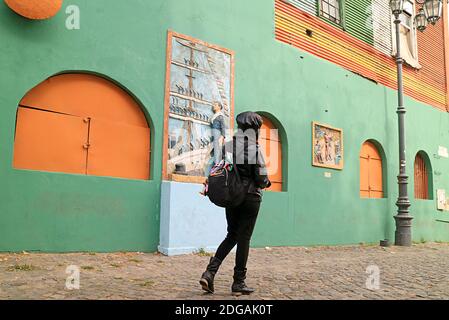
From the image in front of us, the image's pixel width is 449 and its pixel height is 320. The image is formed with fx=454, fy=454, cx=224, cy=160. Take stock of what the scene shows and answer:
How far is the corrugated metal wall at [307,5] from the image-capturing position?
10.9 metres

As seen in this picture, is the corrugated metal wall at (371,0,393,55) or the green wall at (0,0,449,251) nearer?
the green wall at (0,0,449,251)

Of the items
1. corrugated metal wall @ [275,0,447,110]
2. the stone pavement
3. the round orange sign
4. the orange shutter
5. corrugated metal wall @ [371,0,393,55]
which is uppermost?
corrugated metal wall @ [371,0,393,55]

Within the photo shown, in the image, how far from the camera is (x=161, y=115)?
787 centimetres

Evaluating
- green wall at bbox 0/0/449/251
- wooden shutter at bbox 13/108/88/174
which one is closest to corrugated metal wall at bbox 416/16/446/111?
green wall at bbox 0/0/449/251

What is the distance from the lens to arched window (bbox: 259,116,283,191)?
32.3ft

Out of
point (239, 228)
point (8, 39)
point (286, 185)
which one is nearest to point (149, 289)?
point (239, 228)

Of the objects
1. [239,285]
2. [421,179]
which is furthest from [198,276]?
[421,179]

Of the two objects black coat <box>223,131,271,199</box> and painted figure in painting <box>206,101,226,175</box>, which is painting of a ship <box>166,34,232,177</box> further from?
black coat <box>223,131,271,199</box>

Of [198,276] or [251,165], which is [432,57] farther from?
[251,165]

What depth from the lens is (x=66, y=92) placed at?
7.04m

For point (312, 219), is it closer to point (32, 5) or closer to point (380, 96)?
point (380, 96)

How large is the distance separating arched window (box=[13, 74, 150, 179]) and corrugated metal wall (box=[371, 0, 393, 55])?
8744 mm

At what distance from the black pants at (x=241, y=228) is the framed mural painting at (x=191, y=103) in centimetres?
346

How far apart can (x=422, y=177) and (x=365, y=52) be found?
15.9 feet
